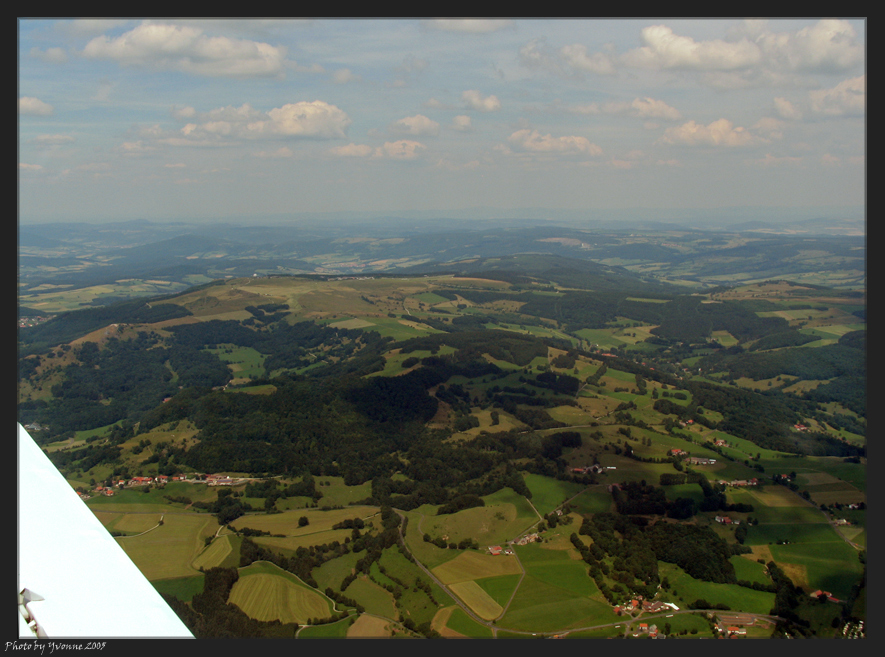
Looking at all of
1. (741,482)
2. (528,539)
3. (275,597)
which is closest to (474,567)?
(528,539)

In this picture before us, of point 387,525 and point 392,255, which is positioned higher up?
point 392,255

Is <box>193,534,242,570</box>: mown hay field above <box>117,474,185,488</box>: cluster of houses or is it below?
below

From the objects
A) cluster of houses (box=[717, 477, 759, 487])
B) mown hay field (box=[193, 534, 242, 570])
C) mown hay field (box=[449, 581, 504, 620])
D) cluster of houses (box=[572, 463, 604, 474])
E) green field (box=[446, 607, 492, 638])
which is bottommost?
green field (box=[446, 607, 492, 638])

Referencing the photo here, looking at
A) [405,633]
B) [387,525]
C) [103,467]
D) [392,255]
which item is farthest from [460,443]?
[392,255]

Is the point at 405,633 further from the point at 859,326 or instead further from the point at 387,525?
the point at 859,326

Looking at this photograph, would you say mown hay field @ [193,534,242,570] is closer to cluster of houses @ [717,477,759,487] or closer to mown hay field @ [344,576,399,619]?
mown hay field @ [344,576,399,619]

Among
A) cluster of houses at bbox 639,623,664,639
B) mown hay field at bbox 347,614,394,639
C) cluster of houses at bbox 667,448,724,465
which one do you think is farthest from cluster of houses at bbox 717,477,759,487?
mown hay field at bbox 347,614,394,639

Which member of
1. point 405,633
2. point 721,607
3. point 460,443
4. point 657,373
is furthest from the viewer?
point 657,373

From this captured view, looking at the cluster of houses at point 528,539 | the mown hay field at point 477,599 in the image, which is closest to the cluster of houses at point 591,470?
the cluster of houses at point 528,539

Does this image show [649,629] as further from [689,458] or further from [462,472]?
[689,458]

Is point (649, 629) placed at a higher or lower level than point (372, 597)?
higher

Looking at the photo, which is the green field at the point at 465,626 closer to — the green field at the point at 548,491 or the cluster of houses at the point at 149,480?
the green field at the point at 548,491
